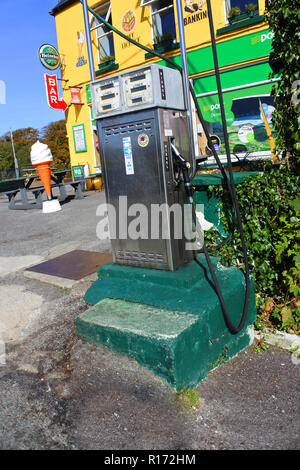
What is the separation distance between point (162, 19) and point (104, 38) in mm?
2957

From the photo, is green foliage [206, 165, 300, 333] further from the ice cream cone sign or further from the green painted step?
the ice cream cone sign

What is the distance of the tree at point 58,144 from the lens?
45.5m

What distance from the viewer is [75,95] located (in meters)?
15.6

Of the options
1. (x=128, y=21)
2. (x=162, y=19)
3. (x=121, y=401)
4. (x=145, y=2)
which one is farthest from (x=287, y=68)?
(x=128, y=21)

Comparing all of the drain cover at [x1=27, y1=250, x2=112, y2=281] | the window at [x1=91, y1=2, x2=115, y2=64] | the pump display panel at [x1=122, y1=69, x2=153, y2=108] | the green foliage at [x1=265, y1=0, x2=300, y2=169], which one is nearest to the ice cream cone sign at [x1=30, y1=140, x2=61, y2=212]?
the drain cover at [x1=27, y1=250, x2=112, y2=281]

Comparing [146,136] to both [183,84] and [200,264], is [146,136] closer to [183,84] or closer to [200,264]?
[183,84]

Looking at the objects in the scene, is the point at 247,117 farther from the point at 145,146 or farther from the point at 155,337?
the point at 155,337

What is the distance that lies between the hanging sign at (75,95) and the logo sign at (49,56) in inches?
→ 41.6

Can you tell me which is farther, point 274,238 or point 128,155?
point 274,238

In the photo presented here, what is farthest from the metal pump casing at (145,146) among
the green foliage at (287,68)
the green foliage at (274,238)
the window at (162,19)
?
the window at (162,19)

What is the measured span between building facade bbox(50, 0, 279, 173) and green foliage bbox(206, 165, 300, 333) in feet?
20.0

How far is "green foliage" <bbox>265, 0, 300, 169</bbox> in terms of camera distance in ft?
10.8

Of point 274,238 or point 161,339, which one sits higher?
point 274,238

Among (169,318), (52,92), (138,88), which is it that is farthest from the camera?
(52,92)
